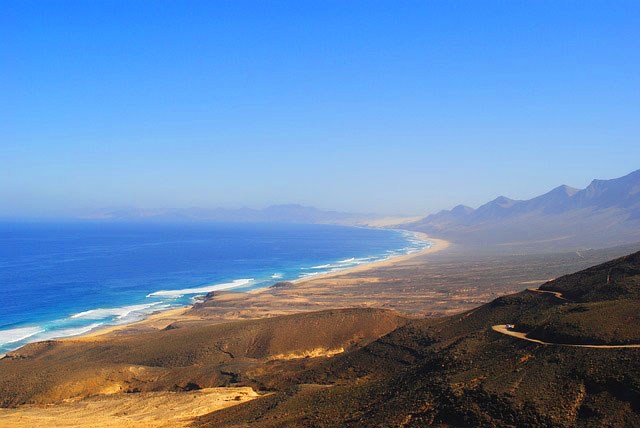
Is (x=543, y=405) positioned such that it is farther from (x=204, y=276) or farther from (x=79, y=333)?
(x=204, y=276)

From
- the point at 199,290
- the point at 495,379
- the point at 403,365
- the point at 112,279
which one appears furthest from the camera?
the point at 112,279

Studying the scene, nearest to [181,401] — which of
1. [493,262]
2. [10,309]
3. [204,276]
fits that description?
[10,309]

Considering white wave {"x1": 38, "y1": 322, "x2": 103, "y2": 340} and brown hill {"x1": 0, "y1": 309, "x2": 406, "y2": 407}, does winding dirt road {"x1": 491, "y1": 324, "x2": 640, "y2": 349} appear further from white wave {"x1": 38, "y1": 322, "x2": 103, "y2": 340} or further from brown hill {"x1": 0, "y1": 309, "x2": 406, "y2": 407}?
white wave {"x1": 38, "y1": 322, "x2": 103, "y2": 340}

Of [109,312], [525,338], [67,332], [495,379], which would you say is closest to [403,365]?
[525,338]

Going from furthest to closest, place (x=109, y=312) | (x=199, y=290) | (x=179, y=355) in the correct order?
(x=199, y=290) < (x=109, y=312) < (x=179, y=355)

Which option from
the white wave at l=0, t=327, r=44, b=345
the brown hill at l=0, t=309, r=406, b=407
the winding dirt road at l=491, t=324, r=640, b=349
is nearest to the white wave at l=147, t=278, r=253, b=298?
the white wave at l=0, t=327, r=44, b=345

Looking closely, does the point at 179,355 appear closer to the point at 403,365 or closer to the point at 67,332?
the point at 403,365

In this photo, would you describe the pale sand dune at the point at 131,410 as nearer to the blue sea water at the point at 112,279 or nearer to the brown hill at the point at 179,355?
the brown hill at the point at 179,355
